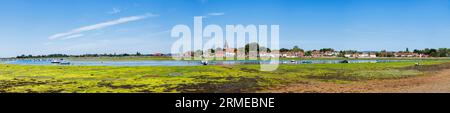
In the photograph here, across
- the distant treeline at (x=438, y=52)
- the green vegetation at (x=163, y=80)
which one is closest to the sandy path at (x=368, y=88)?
the green vegetation at (x=163, y=80)

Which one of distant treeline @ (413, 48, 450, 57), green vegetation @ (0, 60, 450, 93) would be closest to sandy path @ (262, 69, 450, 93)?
green vegetation @ (0, 60, 450, 93)

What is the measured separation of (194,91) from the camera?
21.0 metres

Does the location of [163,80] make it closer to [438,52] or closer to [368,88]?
[368,88]

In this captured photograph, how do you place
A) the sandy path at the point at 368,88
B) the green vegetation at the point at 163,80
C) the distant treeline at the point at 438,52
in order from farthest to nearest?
the distant treeline at the point at 438,52
the green vegetation at the point at 163,80
the sandy path at the point at 368,88

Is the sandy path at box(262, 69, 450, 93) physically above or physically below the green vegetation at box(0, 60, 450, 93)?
below

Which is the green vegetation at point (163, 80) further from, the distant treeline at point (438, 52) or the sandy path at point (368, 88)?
the distant treeline at point (438, 52)

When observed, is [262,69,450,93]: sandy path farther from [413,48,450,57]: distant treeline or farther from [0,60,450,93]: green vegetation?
[413,48,450,57]: distant treeline

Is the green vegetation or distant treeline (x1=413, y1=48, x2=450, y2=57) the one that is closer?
the green vegetation

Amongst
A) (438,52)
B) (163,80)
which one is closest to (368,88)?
(163,80)

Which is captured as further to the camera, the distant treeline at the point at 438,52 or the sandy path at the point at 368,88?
the distant treeline at the point at 438,52
